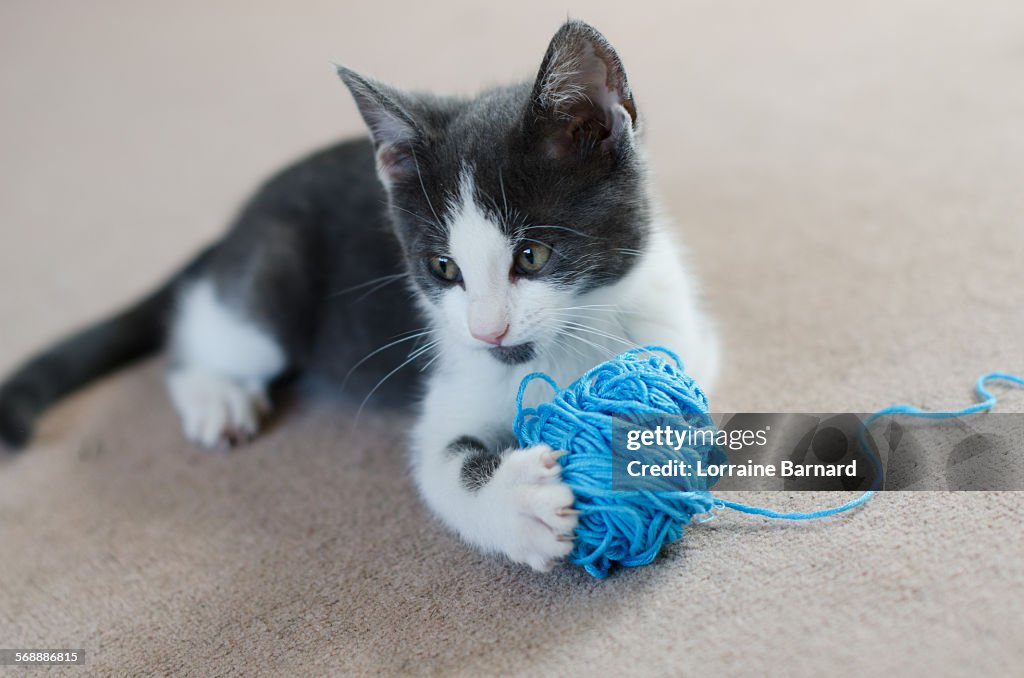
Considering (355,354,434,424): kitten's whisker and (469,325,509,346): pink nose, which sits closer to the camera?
(469,325,509,346): pink nose

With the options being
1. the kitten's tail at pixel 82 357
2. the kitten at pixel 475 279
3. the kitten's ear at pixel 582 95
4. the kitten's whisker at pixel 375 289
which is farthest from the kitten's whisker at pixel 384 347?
the kitten's tail at pixel 82 357

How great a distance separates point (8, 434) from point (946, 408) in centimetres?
181

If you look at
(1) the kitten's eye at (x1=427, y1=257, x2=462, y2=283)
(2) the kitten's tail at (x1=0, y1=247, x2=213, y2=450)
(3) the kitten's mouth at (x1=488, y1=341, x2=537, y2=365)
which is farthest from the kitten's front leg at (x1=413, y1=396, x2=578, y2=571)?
(2) the kitten's tail at (x1=0, y1=247, x2=213, y2=450)

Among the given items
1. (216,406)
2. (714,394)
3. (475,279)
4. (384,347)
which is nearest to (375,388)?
(384,347)

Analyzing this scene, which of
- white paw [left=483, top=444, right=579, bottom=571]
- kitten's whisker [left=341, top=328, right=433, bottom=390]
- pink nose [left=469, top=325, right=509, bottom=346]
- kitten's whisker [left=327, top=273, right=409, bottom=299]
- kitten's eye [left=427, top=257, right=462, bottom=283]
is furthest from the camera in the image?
kitten's whisker [left=327, top=273, right=409, bottom=299]

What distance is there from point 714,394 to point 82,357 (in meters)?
1.43

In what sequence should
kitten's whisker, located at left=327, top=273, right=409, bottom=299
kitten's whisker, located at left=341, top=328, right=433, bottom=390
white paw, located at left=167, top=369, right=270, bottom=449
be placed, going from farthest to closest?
white paw, located at left=167, top=369, right=270, bottom=449 < kitten's whisker, located at left=327, top=273, right=409, bottom=299 < kitten's whisker, located at left=341, top=328, right=433, bottom=390

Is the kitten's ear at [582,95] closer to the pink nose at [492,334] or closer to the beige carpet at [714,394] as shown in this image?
the beige carpet at [714,394]

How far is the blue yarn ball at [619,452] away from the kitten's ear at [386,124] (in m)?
0.45

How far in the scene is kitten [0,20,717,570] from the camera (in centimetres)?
128

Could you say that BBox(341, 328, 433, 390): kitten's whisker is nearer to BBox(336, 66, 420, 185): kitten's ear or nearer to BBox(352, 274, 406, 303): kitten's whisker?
BBox(352, 274, 406, 303): kitten's whisker

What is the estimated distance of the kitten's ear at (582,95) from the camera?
125cm

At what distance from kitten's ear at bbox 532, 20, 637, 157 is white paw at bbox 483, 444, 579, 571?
463 millimetres

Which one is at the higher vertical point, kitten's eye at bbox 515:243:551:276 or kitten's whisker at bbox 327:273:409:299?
kitten's eye at bbox 515:243:551:276
